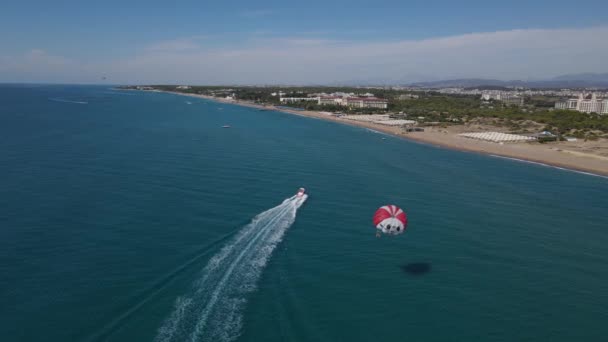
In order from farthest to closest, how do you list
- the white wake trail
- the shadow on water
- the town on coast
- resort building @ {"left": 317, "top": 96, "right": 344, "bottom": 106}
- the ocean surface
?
resort building @ {"left": 317, "top": 96, "right": 344, "bottom": 106}, the town on coast, the shadow on water, the ocean surface, the white wake trail

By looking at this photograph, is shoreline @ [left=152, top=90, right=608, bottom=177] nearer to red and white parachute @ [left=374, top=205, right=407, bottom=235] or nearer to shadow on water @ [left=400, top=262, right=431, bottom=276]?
shadow on water @ [left=400, top=262, right=431, bottom=276]

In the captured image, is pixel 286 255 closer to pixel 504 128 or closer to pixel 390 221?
pixel 390 221

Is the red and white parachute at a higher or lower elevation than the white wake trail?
higher

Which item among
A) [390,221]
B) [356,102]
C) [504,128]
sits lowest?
[504,128]

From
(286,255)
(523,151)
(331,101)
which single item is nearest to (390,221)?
(286,255)

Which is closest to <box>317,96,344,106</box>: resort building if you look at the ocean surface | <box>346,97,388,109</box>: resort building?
<box>346,97,388,109</box>: resort building

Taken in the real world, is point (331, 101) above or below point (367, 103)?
above
